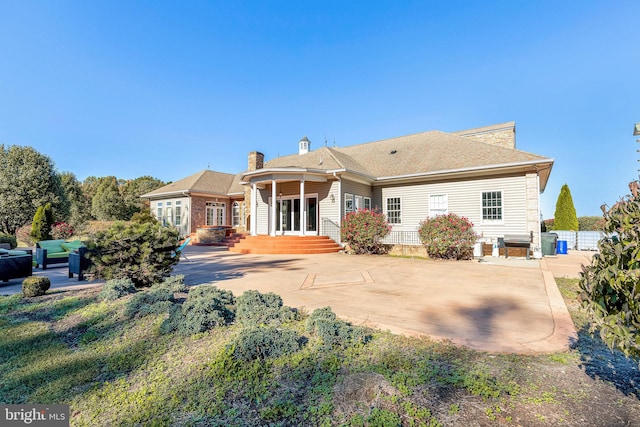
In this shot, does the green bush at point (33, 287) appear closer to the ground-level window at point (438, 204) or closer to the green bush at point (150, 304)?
the green bush at point (150, 304)

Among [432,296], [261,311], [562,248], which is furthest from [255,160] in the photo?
[562,248]

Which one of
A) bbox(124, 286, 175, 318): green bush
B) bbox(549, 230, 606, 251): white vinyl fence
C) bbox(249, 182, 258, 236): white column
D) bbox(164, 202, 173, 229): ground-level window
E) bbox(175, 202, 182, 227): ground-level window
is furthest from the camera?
bbox(164, 202, 173, 229): ground-level window

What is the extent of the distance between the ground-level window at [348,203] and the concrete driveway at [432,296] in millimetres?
6007

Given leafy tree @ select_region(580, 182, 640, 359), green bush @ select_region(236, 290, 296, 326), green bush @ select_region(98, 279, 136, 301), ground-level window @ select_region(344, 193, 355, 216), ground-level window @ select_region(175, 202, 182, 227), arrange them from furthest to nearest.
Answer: ground-level window @ select_region(175, 202, 182, 227), ground-level window @ select_region(344, 193, 355, 216), green bush @ select_region(98, 279, 136, 301), green bush @ select_region(236, 290, 296, 326), leafy tree @ select_region(580, 182, 640, 359)

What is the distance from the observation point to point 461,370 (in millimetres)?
2500

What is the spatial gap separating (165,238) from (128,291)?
1.25m

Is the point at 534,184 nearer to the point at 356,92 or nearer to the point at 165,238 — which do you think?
the point at 356,92

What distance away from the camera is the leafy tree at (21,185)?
61.4 ft

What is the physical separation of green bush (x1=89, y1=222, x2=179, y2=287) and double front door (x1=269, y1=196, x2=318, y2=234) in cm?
962

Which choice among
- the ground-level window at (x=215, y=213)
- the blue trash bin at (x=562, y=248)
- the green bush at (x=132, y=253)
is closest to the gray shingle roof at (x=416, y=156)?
the blue trash bin at (x=562, y=248)

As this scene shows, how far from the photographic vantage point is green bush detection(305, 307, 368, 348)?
117 inches

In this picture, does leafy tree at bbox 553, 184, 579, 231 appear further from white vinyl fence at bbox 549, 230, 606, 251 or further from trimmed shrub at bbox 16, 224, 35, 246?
trimmed shrub at bbox 16, 224, 35, 246

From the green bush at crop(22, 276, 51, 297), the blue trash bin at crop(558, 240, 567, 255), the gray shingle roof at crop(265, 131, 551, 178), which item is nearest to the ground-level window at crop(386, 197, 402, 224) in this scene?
the gray shingle roof at crop(265, 131, 551, 178)

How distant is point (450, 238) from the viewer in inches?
432
